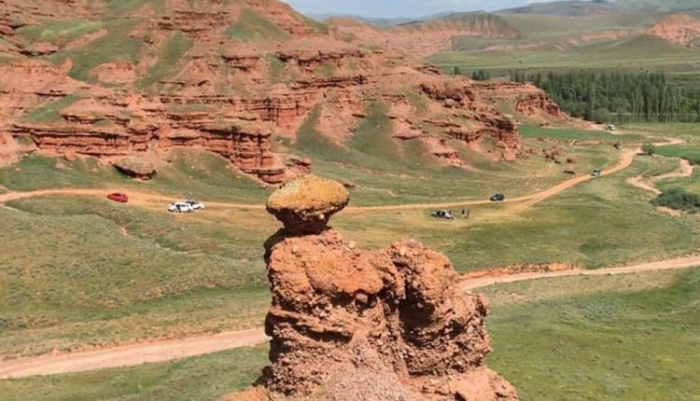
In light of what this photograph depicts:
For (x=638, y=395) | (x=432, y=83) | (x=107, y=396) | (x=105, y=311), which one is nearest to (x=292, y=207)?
(x=107, y=396)

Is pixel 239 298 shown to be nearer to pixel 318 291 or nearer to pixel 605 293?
pixel 605 293

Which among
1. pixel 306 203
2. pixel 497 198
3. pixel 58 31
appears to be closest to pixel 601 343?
pixel 306 203

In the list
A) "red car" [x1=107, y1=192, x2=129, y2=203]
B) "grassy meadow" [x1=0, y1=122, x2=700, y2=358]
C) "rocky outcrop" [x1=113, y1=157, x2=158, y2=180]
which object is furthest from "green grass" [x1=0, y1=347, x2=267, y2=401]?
"rocky outcrop" [x1=113, y1=157, x2=158, y2=180]

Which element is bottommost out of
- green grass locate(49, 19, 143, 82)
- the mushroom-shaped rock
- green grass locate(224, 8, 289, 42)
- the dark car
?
the dark car

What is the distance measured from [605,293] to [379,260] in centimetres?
4219

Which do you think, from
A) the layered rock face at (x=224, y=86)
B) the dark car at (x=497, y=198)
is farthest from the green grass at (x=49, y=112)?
Result: the dark car at (x=497, y=198)

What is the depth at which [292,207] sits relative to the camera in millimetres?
24016

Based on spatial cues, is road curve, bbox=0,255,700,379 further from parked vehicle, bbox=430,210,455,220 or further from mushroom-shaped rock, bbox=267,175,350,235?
parked vehicle, bbox=430,210,455,220

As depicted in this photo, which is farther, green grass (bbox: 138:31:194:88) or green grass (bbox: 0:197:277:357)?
green grass (bbox: 138:31:194:88)

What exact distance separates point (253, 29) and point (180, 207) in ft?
248

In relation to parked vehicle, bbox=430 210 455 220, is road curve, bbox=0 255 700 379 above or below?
above

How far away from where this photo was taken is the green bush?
328 ft

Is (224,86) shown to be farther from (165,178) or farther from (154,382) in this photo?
(154,382)

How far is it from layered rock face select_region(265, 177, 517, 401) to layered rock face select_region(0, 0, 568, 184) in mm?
73396
